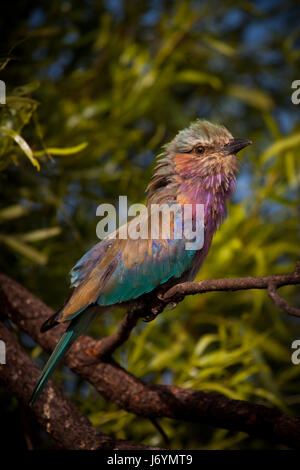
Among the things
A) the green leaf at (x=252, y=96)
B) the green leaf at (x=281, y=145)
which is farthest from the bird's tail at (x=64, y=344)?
the green leaf at (x=252, y=96)

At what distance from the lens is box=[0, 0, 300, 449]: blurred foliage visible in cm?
379

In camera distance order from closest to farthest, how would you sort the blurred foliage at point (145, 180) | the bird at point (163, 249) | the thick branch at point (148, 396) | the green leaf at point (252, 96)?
the thick branch at point (148, 396)
the bird at point (163, 249)
the blurred foliage at point (145, 180)
the green leaf at point (252, 96)

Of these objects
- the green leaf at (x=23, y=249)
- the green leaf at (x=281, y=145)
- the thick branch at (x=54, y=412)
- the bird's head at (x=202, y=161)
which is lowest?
the thick branch at (x=54, y=412)

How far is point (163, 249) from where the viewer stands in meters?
2.92

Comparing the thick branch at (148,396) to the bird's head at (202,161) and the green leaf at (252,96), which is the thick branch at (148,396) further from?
the green leaf at (252,96)

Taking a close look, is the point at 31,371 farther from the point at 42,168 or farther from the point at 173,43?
the point at 173,43

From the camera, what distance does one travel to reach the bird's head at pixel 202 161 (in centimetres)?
314

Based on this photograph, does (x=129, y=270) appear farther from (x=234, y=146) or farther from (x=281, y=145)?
(x=281, y=145)

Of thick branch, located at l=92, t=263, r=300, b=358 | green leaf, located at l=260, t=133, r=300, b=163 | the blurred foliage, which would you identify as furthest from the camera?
green leaf, located at l=260, t=133, r=300, b=163

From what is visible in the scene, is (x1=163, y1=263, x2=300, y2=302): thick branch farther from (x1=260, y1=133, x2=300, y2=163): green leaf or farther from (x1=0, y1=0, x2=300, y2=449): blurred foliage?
(x1=260, y1=133, x2=300, y2=163): green leaf

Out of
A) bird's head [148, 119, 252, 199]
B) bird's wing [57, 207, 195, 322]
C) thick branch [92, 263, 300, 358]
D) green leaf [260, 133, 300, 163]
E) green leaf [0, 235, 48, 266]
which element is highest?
green leaf [260, 133, 300, 163]

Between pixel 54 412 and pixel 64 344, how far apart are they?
32cm

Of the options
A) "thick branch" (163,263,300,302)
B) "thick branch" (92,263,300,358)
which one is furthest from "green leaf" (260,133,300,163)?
"thick branch" (163,263,300,302)

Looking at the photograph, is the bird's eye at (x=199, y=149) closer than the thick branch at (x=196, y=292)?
No
